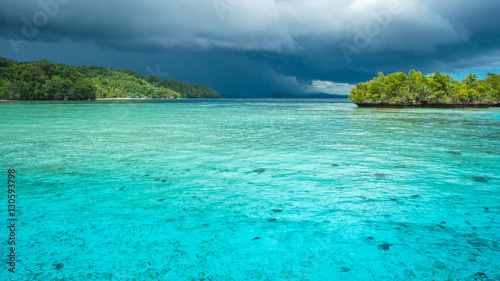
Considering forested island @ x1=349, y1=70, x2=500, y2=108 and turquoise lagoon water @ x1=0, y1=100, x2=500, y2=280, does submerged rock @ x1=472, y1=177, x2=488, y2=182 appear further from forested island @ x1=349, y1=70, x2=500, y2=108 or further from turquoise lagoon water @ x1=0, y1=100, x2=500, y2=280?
forested island @ x1=349, y1=70, x2=500, y2=108

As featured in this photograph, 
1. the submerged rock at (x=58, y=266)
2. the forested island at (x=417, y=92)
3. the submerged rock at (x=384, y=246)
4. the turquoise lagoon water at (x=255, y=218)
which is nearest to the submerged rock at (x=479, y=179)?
the turquoise lagoon water at (x=255, y=218)

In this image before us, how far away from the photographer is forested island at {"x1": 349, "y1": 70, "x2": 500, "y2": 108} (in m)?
104

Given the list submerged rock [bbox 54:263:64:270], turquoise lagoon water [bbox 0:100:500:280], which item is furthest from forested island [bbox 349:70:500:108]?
submerged rock [bbox 54:263:64:270]

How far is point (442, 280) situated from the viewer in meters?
5.23

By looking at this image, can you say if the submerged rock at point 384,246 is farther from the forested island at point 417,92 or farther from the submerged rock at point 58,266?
the forested island at point 417,92

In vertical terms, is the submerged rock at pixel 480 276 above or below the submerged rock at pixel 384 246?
above

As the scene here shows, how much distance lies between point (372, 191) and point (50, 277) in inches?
356

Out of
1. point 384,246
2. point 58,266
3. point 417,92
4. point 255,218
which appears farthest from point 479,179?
point 417,92

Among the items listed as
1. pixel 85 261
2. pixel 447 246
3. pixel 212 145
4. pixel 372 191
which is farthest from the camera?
pixel 212 145

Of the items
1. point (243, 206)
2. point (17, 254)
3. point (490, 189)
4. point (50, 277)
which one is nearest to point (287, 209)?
point (243, 206)

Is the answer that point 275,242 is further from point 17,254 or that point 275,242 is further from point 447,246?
point 17,254

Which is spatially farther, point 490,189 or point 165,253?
point 490,189

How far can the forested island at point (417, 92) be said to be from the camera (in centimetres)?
10381

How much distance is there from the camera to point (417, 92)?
105750 mm
